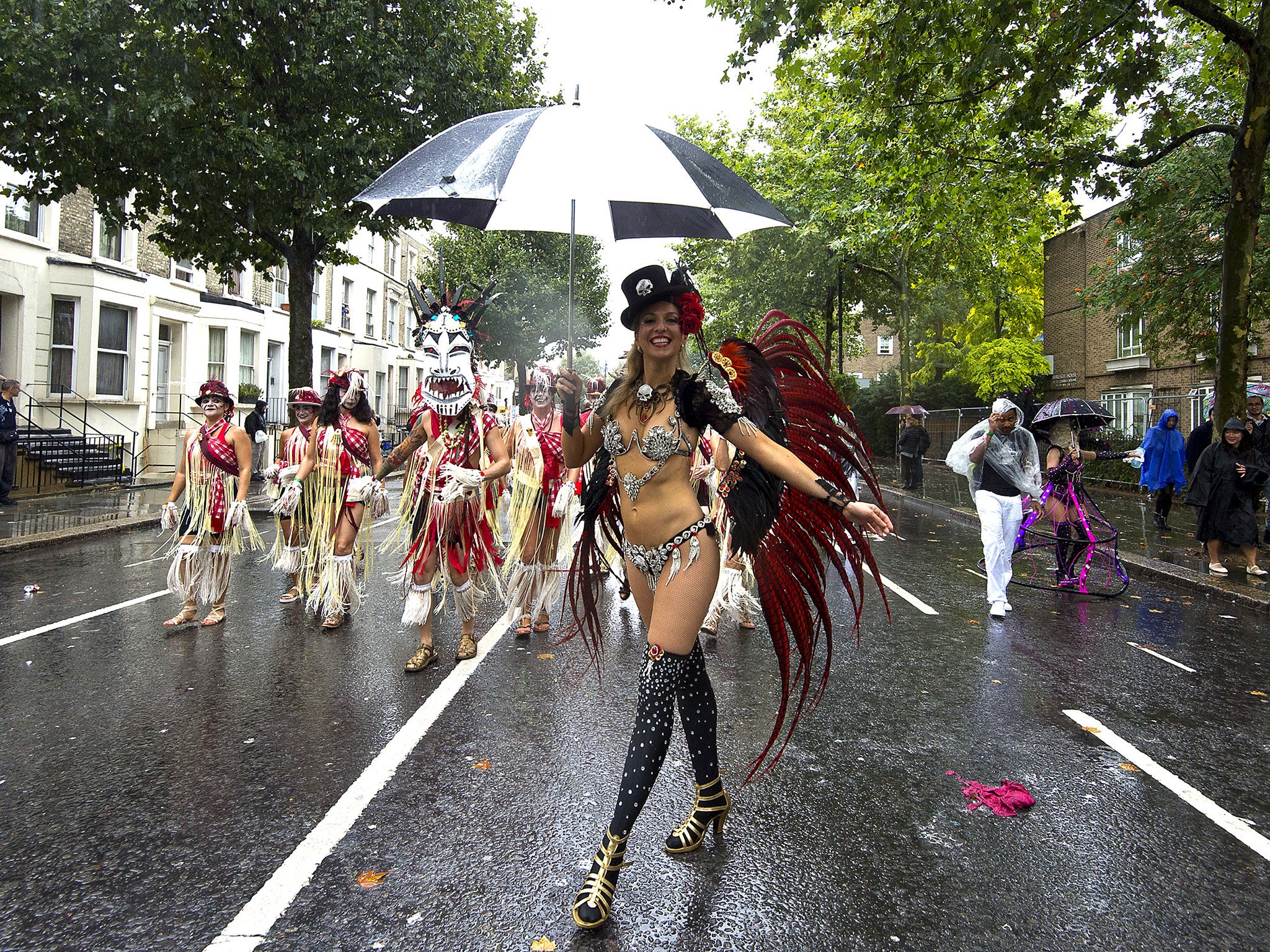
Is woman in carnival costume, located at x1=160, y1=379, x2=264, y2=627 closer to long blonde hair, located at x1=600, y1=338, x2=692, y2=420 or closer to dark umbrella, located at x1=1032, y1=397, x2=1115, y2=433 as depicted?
long blonde hair, located at x1=600, y1=338, x2=692, y2=420

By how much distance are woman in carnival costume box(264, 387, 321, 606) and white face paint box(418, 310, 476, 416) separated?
6.47 ft

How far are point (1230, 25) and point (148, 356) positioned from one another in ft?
75.1

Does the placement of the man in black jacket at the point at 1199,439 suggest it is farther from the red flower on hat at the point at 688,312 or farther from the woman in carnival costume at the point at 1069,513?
the red flower on hat at the point at 688,312

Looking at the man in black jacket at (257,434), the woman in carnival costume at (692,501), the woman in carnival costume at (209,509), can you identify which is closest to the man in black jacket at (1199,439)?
the woman in carnival costume at (692,501)

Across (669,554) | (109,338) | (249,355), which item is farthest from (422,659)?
(249,355)

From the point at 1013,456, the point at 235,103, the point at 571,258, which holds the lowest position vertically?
the point at 1013,456

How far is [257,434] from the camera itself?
20344 millimetres

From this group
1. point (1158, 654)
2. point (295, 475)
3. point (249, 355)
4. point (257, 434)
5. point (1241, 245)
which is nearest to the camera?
point (1158, 654)

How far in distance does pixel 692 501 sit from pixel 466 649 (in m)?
3.22

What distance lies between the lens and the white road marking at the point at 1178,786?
339 cm

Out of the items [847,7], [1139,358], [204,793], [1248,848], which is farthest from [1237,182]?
[1139,358]

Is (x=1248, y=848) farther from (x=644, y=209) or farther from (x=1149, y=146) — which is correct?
(x=1149, y=146)

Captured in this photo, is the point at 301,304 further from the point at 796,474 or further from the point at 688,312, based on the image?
the point at 796,474

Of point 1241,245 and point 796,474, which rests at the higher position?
point 1241,245
